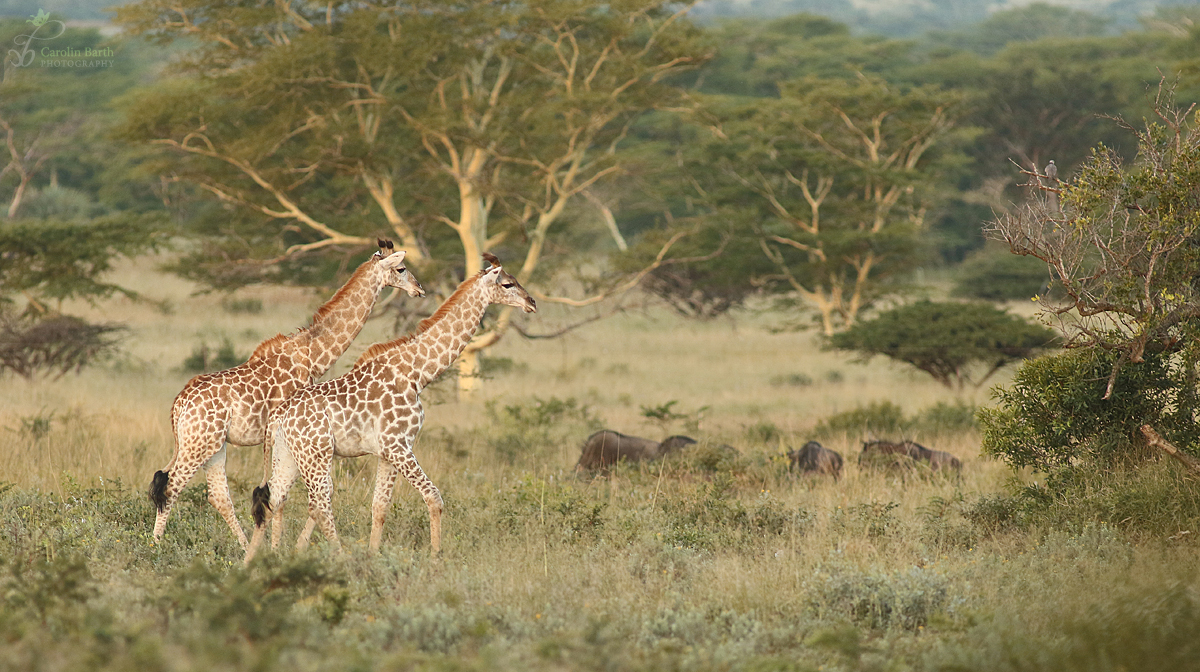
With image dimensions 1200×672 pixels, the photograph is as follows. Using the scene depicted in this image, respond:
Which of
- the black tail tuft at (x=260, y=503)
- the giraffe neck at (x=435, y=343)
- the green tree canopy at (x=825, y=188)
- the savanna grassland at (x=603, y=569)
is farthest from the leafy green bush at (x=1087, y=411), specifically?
the green tree canopy at (x=825, y=188)

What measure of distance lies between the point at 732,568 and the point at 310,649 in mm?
2750

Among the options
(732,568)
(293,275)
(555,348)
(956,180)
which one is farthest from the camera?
(956,180)

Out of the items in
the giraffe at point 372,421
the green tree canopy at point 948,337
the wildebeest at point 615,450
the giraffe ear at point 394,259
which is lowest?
the green tree canopy at point 948,337

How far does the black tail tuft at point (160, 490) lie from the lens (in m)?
6.88

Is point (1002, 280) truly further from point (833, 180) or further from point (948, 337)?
point (948, 337)

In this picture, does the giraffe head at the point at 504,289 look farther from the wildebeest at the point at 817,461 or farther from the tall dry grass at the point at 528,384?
the wildebeest at the point at 817,461

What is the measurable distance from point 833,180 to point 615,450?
1833 cm

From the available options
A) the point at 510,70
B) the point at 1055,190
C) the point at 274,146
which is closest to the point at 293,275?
the point at 274,146

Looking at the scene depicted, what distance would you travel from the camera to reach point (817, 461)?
10469mm

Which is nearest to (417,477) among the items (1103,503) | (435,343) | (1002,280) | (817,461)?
(435,343)

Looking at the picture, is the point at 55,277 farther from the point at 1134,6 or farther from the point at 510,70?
the point at 1134,6

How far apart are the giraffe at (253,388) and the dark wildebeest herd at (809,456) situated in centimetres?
400

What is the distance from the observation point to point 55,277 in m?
20.2

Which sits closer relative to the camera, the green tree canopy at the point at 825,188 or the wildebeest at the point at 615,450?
the wildebeest at the point at 615,450
